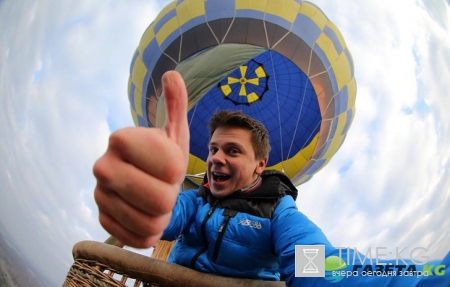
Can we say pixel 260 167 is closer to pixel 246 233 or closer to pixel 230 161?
pixel 230 161

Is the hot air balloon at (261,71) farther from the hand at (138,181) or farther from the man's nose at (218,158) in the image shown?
the hand at (138,181)

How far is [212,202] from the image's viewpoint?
103cm

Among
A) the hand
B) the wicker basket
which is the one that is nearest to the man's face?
the wicker basket

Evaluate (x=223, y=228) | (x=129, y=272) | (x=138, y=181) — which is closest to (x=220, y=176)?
(x=223, y=228)

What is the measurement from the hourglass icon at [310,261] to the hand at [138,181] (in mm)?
319

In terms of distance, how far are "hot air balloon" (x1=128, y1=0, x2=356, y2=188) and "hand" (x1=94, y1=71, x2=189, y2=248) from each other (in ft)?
7.02

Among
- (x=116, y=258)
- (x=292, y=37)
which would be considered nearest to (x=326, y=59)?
(x=292, y=37)

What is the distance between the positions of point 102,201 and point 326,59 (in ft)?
10.3

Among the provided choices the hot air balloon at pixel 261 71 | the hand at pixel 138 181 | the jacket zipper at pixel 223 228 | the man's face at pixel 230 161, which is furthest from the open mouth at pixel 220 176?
the hot air balloon at pixel 261 71

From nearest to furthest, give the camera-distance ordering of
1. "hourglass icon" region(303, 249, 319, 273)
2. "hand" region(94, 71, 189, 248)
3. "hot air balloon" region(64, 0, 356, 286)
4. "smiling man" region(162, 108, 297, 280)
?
"hand" region(94, 71, 189, 248), "hourglass icon" region(303, 249, 319, 273), "smiling man" region(162, 108, 297, 280), "hot air balloon" region(64, 0, 356, 286)

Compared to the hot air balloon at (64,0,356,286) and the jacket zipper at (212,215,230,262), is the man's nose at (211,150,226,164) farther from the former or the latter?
the hot air balloon at (64,0,356,286)

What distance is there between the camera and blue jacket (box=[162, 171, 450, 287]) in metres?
0.76

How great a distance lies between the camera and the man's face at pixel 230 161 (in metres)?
1.00

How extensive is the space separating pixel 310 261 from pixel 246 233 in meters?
0.24
